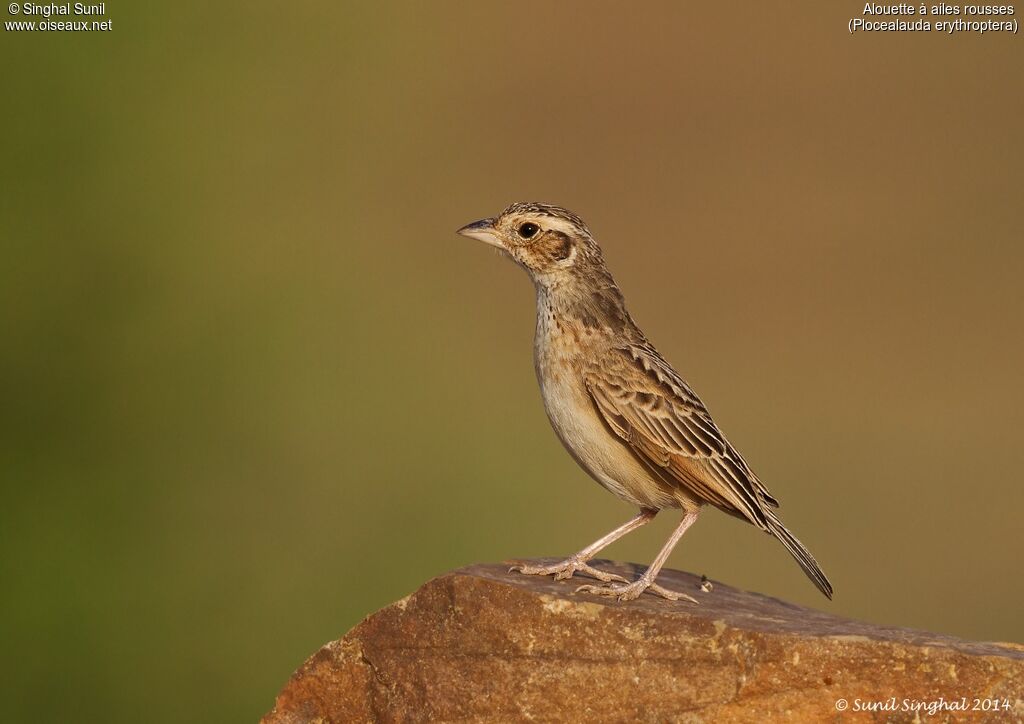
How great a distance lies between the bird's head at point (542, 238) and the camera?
8.94 m

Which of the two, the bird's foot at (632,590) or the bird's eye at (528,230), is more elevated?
the bird's eye at (528,230)

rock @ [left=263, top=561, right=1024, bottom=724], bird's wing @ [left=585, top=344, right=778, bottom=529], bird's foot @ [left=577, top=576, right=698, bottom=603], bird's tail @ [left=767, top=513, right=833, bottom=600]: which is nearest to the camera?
rock @ [left=263, top=561, right=1024, bottom=724]

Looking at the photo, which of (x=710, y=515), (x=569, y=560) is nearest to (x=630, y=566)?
(x=569, y=560)

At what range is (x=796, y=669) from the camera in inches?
277

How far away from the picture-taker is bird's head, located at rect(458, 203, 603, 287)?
8.94m

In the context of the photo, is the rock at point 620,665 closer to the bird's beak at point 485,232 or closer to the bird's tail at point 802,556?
the bird's tail at point 802,556

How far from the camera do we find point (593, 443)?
854 centimetres

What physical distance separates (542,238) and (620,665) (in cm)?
292

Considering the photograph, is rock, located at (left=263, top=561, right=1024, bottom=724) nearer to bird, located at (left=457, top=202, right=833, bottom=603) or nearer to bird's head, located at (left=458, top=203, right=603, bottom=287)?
bird, located at (left=457, top=202, right=833, bottom=603)

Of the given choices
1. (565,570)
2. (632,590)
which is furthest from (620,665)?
(565,570)

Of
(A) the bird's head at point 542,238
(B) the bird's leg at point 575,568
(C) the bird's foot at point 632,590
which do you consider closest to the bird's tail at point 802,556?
(C) the bird's foot at point 632,590

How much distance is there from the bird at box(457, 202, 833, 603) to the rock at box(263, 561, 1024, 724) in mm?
600

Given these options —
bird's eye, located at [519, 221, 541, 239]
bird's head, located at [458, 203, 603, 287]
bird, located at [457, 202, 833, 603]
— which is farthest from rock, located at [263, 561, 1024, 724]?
bird's eye, located at [519, 221, 541, 239]

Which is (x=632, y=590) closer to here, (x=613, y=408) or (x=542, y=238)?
(x=613, y=408)
